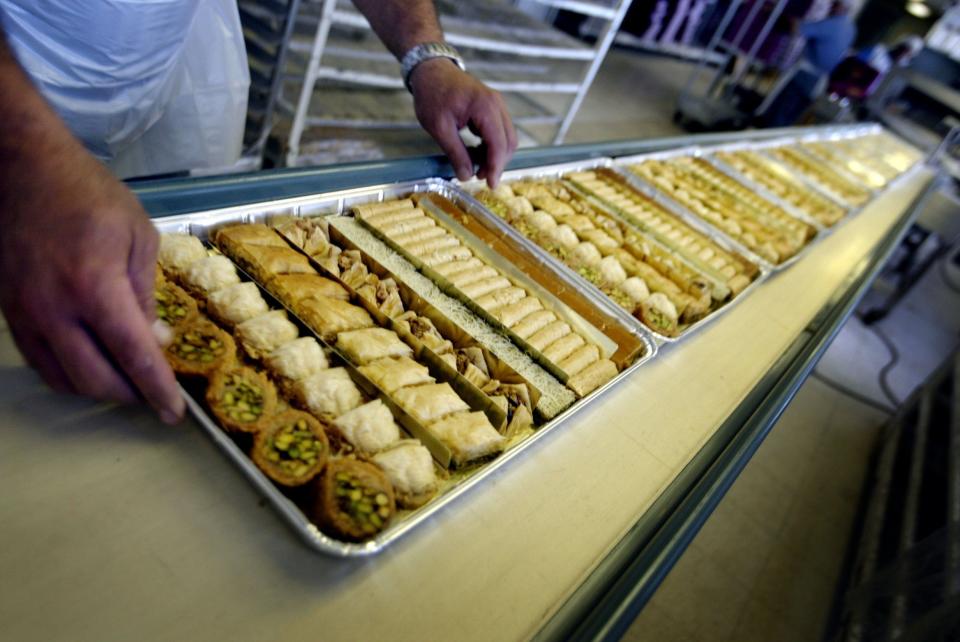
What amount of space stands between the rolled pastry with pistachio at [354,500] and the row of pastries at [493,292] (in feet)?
2.16

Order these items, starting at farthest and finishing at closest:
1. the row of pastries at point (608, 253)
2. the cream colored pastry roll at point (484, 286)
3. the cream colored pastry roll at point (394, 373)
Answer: the row of pastries at point (608, 253)
the cream colored pastry roll at point (484, 286)
the cream colored pastry roll at point (394, 373)

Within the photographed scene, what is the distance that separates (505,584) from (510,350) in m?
0.69

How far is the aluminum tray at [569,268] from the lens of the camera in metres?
1.94

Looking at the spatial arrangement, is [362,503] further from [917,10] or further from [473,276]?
[917,10]

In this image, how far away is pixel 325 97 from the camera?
4.75 m

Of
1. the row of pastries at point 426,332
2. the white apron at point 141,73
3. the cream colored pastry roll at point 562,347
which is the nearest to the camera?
the row of pastries at point 426,332

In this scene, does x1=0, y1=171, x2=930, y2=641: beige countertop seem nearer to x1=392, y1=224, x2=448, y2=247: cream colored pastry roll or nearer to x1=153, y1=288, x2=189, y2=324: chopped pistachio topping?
x1=153, y1=288, x2=189, y2=324: chopped pistachio topping

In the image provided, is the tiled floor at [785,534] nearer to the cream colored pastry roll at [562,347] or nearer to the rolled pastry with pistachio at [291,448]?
the cream colored pastry roll at [562,347]

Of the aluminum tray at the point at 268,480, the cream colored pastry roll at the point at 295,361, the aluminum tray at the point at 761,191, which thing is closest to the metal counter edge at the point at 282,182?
the aluminum tray at the point at 268,480

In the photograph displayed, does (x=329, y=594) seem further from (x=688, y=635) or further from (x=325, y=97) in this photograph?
(x=325, y=97)

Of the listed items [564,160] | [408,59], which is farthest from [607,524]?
[564,160]

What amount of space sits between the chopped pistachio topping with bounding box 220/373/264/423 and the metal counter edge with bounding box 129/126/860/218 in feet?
1.84

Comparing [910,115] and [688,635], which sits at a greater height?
[910,115]

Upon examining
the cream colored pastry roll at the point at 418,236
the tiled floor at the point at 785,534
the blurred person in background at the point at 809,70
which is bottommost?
the tiled floor at the point at 785,534
